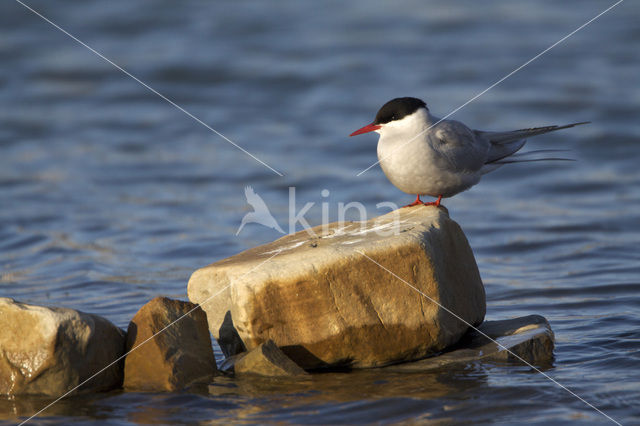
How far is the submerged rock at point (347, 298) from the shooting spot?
487cm

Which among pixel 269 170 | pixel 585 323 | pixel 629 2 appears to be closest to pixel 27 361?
pixel 585 323

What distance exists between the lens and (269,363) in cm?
482

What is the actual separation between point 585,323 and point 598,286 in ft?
3.44

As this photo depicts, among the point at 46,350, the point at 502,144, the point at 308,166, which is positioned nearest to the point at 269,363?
the point at 46,350

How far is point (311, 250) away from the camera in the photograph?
16.5ft

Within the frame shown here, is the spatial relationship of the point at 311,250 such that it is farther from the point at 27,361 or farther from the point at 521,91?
the point at 521,91

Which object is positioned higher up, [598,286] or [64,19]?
[64,19]

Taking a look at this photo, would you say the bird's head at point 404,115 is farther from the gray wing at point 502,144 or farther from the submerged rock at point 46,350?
the submerged rock at point 46,350

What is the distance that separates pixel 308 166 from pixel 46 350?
7.13 m

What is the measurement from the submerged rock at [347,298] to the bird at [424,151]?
0.92 metres

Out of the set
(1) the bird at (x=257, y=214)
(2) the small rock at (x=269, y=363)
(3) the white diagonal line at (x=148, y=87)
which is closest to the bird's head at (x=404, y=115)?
(2) the small rock at (x=269, y=363)

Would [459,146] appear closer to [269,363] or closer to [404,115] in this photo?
[404,115]

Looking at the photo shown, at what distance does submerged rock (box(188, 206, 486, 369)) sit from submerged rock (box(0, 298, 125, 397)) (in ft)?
2.73

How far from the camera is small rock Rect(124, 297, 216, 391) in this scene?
4.83 meters
